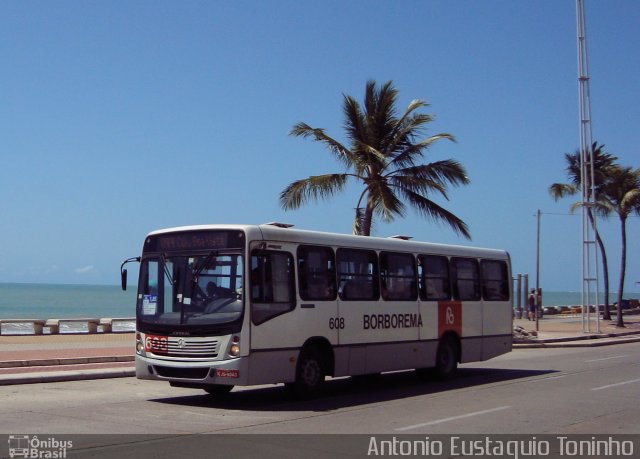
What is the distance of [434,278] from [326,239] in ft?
12.7

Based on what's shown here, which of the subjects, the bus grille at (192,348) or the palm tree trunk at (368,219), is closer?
the bus grille at (192,348)

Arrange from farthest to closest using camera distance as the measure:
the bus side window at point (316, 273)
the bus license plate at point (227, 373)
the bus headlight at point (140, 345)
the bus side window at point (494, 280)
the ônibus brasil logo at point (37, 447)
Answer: the bus side window at point (494, 280), the bus side window at point (316, 273), the bus headlight at point (140, 345), the bus license plate at point (227, 373), the ônibus brasil logo at point (37, 447)

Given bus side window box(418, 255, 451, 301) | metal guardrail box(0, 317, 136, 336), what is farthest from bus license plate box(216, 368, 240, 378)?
metal guardrail box(0, 317, 136, 336)

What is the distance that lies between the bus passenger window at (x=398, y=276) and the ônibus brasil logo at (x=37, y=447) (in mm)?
7862

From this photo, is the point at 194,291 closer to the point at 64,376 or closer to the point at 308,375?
the point at 308,375

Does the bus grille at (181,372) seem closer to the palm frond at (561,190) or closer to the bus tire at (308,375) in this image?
the bus tire at (308,375)

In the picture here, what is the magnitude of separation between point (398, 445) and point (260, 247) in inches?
183

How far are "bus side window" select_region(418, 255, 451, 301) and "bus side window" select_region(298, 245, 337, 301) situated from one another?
10.2 ft

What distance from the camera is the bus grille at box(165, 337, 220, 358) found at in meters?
13.3

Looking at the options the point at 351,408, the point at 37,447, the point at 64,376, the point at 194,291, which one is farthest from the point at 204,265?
the point at 64,376

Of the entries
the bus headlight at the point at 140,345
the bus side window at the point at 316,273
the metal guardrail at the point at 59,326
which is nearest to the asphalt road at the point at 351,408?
the bus headlight at the point at 140,345

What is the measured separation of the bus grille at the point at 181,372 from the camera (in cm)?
1339

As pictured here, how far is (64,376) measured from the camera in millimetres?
17453

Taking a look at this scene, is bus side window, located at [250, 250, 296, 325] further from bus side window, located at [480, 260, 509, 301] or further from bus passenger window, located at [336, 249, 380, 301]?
bus side window, located at [480, 260, 509, 301]
